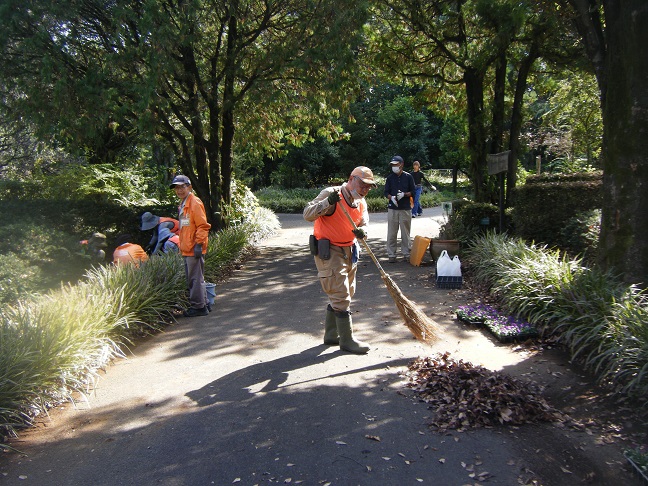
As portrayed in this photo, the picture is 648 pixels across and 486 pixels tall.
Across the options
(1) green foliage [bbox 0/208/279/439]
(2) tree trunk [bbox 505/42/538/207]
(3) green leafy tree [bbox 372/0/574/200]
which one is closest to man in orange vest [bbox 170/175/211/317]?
(1) green foliage [bbox 0/208/279/439]

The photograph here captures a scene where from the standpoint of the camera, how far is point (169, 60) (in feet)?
31.5

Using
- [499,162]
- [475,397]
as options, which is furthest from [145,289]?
[499,162]

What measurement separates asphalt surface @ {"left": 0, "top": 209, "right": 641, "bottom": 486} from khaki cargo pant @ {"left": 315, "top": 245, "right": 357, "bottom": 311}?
1.89 feet

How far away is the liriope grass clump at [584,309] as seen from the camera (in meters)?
4.50

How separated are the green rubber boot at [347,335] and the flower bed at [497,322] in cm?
158

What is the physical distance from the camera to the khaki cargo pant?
224 inches

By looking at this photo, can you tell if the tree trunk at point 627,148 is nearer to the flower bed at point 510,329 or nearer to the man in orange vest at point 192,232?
the flower bed at point 510,329

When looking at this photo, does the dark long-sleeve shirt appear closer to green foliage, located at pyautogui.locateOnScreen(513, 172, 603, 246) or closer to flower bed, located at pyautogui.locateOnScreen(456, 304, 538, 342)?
green foliage, located at pyautogui.locateOnScreen(513, 172, 603, 246)

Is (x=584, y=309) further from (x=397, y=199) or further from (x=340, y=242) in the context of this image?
(x=397, y=199)

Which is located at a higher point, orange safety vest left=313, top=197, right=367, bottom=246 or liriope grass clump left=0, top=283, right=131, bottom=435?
orange safety vest left=313, top=197, right=367, bottom=246

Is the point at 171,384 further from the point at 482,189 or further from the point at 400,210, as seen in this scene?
the point at 482,189

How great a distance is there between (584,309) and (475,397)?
201 centimetres

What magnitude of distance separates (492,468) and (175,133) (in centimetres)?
1035

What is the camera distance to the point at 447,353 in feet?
17.6
